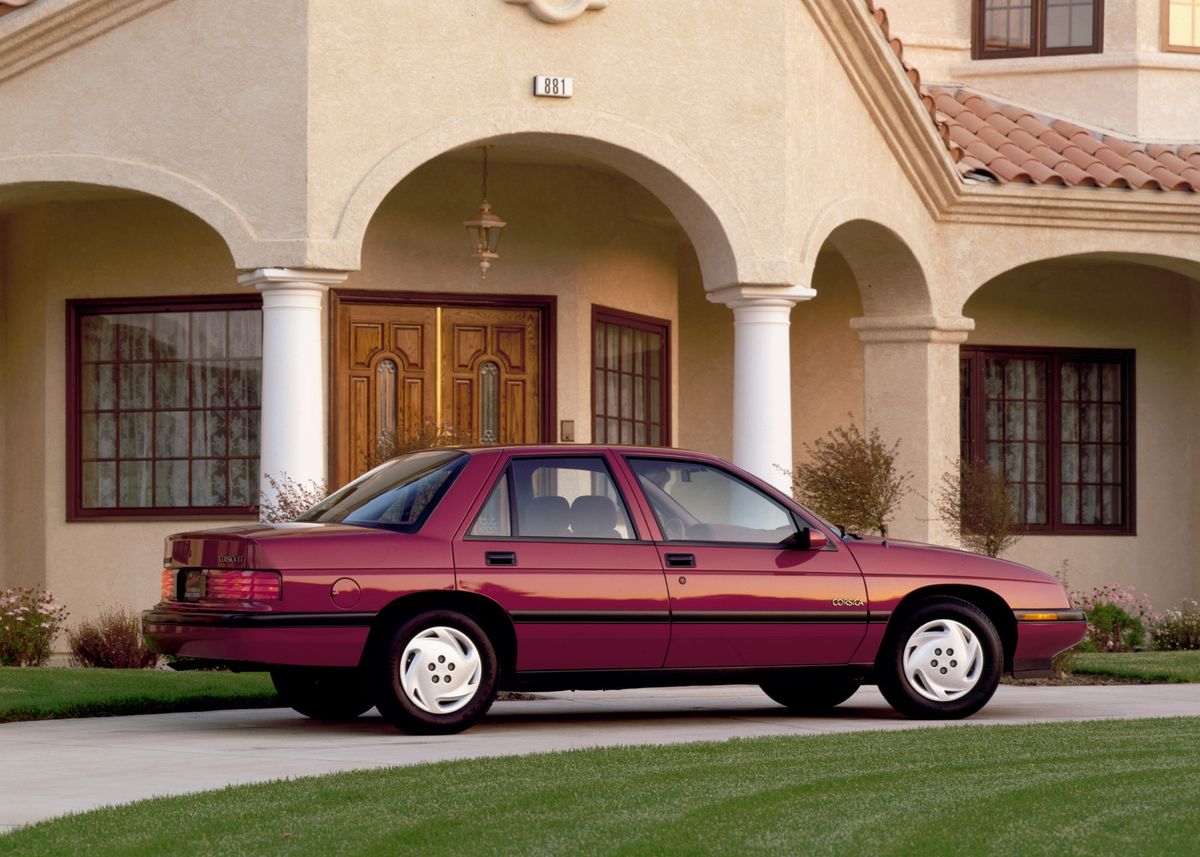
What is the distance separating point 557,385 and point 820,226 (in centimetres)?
256

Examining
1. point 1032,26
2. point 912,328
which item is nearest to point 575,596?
point 912,328

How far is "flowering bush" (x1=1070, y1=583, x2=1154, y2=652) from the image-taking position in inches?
654

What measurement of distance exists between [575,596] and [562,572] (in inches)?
5.0

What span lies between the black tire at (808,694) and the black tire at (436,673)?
2.06 metres

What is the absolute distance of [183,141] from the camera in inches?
531

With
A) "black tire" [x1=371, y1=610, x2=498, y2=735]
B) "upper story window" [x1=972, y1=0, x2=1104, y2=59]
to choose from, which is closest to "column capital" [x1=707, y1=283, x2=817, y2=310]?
"upper story window" [x1=972, y1=0, x2=1104, y2=59]

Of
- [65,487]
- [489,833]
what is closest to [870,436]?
[65,487]

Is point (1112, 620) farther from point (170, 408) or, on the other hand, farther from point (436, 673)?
point (436, 673)

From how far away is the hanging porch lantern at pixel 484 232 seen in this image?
50.5ft

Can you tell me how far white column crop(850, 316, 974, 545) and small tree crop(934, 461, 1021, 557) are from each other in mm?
132

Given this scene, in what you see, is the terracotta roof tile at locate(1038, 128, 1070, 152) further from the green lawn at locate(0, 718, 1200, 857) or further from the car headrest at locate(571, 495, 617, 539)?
the green lawn at locate(0, 718, 1200, 857)

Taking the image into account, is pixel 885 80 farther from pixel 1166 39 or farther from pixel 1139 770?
pixel 1139 770

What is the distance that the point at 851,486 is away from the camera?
590 inches

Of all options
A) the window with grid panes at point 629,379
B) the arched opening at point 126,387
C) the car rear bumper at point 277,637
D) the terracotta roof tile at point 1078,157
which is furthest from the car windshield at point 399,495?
the terracotta roof tile at point 1078,157
